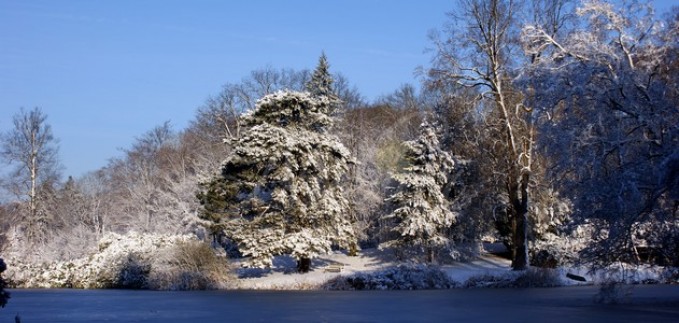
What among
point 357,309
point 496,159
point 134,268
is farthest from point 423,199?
point 357,309

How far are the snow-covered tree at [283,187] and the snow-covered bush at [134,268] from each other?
6.76 ft

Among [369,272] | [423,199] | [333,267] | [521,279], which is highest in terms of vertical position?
[423,199]

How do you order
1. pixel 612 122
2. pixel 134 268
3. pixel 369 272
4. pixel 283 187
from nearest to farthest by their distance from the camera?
pixel 612 122 → pixel 369 272 → pixel 134 268 → pixel 283 187

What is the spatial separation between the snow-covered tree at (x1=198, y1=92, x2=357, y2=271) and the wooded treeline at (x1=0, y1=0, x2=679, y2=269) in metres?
1.18

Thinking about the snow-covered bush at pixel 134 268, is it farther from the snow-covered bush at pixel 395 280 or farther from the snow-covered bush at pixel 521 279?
the snow-covered bush at pixel 521 279

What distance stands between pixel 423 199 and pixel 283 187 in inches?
290

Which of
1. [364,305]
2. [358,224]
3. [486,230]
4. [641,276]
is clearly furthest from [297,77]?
[364,305]

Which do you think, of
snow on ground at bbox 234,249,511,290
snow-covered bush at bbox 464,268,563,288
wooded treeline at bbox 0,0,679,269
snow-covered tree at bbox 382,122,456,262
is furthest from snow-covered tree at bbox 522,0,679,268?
snow-covered tree at bbox 382,122,456,262

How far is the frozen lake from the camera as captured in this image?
725 inches

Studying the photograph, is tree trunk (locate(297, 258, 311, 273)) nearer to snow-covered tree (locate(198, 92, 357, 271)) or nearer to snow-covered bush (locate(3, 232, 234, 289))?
snow-covered tree (locate(198, 92, 357, 271))

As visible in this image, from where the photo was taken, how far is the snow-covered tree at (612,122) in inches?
754

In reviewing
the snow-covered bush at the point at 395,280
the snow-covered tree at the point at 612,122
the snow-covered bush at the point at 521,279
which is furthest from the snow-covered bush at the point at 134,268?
the snow-covered tree at the point at 612,122

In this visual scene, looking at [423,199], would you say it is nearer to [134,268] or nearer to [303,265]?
[303,265]

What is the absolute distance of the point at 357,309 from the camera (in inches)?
835
